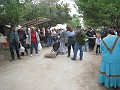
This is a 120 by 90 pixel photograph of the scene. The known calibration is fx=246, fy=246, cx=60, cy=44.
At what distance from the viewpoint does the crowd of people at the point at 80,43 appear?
7.44 meters

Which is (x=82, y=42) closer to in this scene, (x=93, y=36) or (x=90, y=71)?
(x=90, y=71)

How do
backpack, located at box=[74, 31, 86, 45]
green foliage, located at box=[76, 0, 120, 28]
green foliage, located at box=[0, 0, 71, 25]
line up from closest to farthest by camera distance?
green foliage, located at box=[76, 0, 120, 28], backpack, located at box=[74, 31, 86, 45], green foliage, located at box=[0, 0, 71, 25]

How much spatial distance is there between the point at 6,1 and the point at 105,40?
21.1 feet

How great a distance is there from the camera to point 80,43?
12.3 m

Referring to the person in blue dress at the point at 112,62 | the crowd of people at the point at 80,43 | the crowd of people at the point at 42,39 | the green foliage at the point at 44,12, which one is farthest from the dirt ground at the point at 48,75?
the green foliage at the point at 44,12

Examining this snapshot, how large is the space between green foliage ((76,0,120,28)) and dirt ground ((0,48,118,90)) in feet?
7.69

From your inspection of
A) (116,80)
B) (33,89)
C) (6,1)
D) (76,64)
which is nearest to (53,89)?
(33,89)

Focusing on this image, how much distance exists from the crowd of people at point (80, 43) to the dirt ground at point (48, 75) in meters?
0.52

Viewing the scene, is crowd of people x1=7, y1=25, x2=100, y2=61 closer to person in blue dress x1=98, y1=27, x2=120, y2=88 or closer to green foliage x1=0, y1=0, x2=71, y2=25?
green foliage x1=0, y1=0, x2=71, y2=25

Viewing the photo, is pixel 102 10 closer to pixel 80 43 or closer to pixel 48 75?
pixel 80 43

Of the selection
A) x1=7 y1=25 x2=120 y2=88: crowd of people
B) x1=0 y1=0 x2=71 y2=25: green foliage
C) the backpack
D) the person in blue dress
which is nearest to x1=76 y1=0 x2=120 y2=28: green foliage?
x1=7 y1=25 x2=120 y2=88: crowd of people

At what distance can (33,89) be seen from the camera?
295 inches

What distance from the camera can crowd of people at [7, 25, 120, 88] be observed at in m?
7.44

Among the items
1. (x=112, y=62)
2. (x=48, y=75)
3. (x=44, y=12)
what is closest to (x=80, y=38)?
(x=48, y=75)
